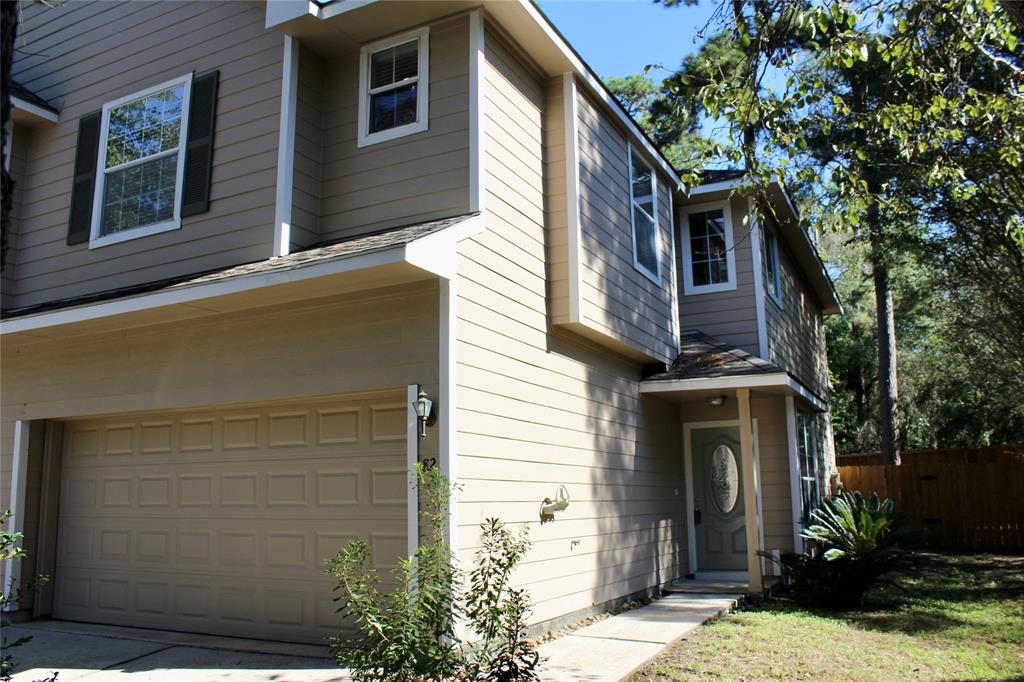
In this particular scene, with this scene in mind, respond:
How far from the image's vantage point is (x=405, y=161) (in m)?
Result: 7.45

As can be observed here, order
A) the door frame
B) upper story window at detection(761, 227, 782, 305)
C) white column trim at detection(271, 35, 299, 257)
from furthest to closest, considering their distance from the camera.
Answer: upper story window at detection(761, 227, 782, 305) < the door frame < white column trim at detection(271, 35, 299, 257)

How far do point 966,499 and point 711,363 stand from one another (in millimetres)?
9393

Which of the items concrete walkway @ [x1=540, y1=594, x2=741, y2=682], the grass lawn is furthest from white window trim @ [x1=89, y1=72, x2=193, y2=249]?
the grass lawn

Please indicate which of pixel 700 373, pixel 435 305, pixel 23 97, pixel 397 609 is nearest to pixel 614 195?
pixel 700 373

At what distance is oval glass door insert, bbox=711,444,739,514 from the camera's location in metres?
11.9

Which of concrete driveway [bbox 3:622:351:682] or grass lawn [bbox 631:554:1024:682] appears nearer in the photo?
concrete driveway [bbox 3:622:351:682]

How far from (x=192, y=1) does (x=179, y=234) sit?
106 inches

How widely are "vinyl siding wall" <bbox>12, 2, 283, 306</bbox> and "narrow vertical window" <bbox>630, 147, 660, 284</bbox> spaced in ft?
15.2

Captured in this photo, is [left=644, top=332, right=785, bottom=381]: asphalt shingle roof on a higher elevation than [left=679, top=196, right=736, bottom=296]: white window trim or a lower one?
lower

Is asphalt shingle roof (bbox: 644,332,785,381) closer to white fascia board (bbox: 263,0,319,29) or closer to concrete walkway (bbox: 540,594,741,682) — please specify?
concrete walkway (bbox: 540,594,741,682)

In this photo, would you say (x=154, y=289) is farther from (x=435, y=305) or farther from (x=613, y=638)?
(x=613, y=638)

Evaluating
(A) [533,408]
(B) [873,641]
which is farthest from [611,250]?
(B) [873,641]

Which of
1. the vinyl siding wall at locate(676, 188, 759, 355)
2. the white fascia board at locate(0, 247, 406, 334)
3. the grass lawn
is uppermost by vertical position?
the vinyl siding wall at locate(676, 188, 759, 355)

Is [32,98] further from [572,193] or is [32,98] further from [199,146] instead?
[572,193]
